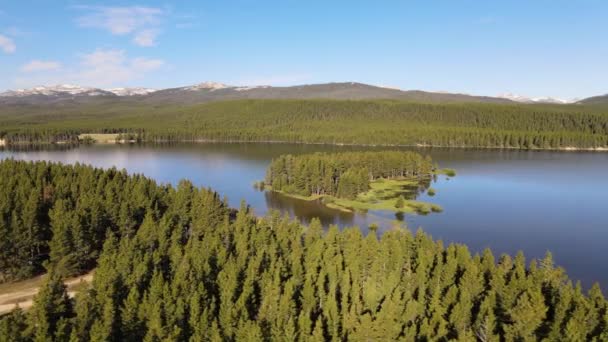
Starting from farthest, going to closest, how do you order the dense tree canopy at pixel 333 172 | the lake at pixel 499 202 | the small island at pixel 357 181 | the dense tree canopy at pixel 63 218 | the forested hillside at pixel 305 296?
1. the dense tree canopy at pixel 333 172
2. the small island at pixel 357 181
3. the lake at pixel 499 202
4. the dense tree canopy at pixel 63 218
5. the forested hillside at pixel 305 296

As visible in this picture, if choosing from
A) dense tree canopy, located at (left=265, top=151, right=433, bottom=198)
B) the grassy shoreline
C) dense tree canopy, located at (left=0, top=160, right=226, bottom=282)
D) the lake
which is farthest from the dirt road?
dense tree canopy, located at (left=265, top=151, right=433, bottom=198)

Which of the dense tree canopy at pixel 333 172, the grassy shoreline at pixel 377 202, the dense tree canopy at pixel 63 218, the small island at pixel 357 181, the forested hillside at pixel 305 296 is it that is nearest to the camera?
the forested hillside at pixel 305 296

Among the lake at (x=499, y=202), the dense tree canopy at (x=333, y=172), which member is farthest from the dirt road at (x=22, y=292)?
the dense tree canopy at (x=333, y=172)

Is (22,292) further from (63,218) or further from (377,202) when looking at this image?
(377,202)

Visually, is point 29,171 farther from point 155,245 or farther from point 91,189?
point 155,245

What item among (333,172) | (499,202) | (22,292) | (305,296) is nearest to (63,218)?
(22,292)

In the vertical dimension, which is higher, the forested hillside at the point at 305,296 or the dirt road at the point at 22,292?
the forested hillside at the point at 305,296

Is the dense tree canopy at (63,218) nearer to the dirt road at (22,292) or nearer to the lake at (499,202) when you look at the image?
the dirt road at (22,292)
